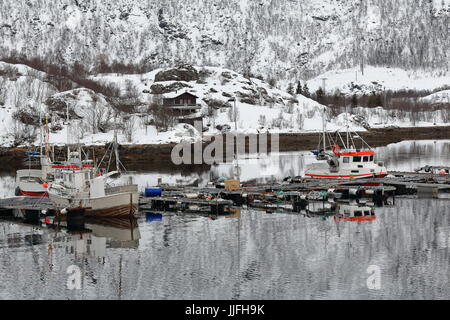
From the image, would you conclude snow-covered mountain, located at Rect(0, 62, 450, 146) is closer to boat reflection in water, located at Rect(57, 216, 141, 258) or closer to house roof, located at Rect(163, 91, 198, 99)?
house roof, located at Rect(163, 91, 198, 99)

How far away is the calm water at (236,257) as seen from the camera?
32.3m

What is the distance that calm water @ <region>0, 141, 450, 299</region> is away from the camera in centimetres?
3231

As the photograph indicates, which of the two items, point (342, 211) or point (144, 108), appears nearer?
point (342, 211)

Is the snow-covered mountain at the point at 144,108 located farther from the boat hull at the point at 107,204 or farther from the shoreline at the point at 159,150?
the boat hull at the point at 107,204

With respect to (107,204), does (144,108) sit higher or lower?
higher

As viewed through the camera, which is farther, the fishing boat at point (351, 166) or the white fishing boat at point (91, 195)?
the fishing boat at point (351, 166)

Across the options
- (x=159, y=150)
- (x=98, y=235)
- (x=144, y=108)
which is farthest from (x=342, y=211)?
(x=144, y=108)

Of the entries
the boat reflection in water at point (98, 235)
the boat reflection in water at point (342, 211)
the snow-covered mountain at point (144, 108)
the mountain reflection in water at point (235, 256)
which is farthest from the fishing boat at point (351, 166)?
the snow-covered mountain at point (144, 108)

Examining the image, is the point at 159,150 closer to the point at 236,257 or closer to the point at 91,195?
the point at 91,195

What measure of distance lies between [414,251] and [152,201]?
24301mm

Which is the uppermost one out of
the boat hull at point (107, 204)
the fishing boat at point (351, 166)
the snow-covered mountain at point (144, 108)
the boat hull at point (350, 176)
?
the snow-covered mountain at point (144, 108)

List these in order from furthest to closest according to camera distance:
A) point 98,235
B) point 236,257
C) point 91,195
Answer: point 91,195, point 98,235, point 236,257

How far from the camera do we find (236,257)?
3816 centimetres
